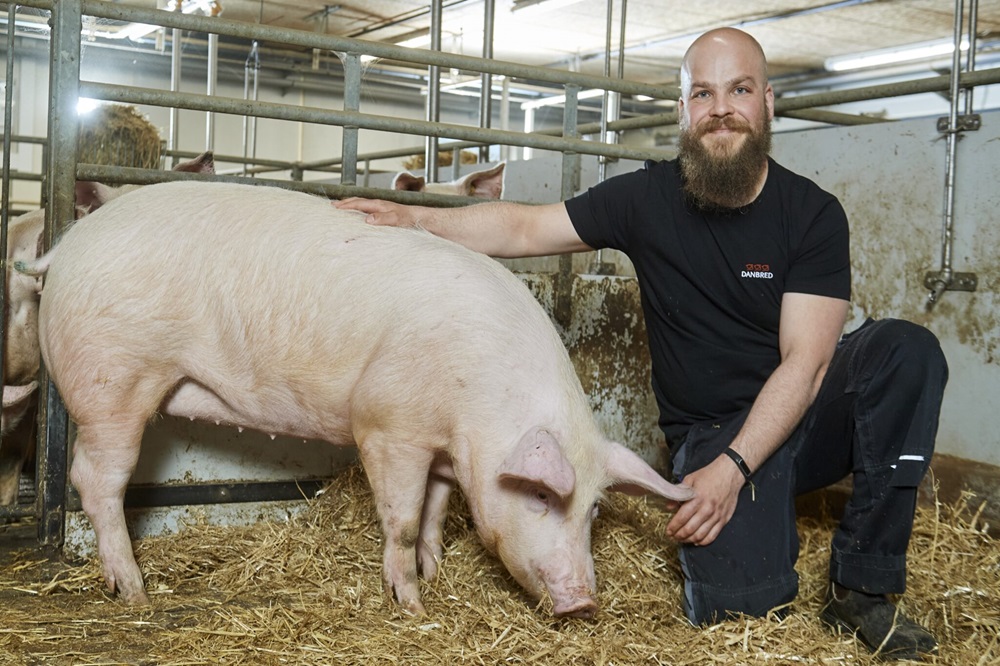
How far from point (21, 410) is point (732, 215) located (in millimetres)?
3155

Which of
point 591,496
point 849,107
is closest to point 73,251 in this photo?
point 591,496

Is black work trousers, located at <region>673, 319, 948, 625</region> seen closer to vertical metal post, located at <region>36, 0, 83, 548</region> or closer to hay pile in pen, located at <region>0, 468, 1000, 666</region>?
hay pile in pen, located at <region>0, 468, 1000, 666</region>

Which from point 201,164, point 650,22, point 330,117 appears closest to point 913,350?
point 330,117

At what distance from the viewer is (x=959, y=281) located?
4.28m

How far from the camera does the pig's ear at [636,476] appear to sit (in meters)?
2.91

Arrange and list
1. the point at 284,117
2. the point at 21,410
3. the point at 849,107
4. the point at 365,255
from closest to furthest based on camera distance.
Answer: the point at 365,255, the point at 284,117, the point at 21,410, the point at 849,107

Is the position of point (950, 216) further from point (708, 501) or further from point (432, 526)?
point (432, 526)

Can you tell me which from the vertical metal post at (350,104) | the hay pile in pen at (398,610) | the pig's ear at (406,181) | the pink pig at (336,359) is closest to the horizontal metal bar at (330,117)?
the vertical metal post at (350,104)

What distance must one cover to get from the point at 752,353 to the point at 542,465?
103 centimetres

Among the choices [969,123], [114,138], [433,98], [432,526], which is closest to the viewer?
[432,526]

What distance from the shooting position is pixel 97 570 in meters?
3.44

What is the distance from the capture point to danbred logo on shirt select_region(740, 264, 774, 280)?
129 inches

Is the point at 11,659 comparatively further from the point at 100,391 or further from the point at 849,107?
the point at 849,107

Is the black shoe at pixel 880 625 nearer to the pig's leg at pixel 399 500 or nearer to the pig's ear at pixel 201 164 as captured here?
the pig's leg at pixel 399 500
